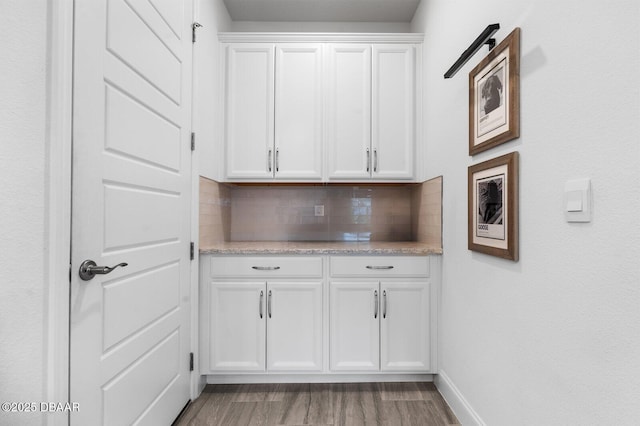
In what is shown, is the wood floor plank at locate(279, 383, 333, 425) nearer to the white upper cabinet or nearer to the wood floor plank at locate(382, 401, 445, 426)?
the wood floor plank at locate(382, 401, 445, 426)

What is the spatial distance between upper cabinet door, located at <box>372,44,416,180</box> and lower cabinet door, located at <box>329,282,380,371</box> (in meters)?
0.92

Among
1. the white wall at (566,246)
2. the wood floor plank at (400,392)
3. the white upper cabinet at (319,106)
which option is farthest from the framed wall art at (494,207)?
the wood floor plank at (400,392)

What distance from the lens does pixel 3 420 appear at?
2.88ft

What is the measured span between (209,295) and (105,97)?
4.41ft

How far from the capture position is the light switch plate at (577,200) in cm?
93

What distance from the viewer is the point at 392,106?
252 cm

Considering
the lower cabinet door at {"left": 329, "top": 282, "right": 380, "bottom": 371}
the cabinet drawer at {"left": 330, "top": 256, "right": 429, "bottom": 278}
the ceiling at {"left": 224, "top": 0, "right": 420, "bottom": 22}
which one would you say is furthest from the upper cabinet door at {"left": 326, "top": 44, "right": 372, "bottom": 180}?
the lower cabinet door at {"left": 329, "top": 282, "right": 380, "bottom": 371}

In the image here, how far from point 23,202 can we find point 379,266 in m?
1.79

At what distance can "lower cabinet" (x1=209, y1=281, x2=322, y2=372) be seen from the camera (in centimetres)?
216

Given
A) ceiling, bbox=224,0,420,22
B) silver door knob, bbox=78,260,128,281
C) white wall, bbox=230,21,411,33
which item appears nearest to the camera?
silver door knob, bbox=78,260,128,281

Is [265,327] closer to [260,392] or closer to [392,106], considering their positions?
[260,392]

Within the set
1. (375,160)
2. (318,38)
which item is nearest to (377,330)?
(375,160)

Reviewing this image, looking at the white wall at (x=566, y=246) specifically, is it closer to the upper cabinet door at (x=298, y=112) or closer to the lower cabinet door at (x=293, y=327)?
the lower cabinet door at (x=293, y=327)

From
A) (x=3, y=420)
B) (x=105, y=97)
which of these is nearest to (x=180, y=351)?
(x=3, y=420)
